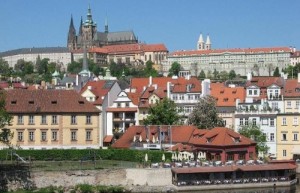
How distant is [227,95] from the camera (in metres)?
78.6

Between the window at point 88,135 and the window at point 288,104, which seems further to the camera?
the window at point 288,104

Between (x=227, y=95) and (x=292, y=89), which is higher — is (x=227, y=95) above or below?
below

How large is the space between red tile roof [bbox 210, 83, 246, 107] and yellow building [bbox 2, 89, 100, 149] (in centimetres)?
1892

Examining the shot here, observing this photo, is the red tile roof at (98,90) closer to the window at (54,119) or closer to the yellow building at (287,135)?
the window at (54,119)

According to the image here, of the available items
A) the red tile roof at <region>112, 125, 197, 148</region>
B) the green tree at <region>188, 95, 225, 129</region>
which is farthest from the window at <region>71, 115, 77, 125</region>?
the green tree at <region>188, 95, 225, 129</region>

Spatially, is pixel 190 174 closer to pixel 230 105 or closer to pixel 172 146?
pixel 172 146

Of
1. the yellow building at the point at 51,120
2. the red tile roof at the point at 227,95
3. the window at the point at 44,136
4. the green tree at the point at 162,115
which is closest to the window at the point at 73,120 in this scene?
the yellow building at the point at 51,120

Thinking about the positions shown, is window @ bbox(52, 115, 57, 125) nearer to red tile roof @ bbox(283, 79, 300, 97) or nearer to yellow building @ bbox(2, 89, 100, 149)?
yellow building @ bbox(2, 89, 100, 149)

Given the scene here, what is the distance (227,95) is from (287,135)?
41.5ft

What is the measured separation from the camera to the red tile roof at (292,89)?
229 ft

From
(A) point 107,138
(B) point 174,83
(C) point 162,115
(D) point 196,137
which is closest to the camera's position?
(D) point 196,137

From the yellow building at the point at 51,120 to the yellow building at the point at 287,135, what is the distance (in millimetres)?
18486

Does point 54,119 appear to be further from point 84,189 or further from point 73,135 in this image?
point 84,189

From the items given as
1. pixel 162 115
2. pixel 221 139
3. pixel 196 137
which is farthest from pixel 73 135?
pixel 221 139
